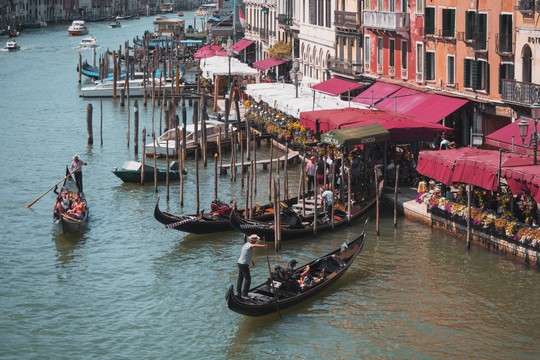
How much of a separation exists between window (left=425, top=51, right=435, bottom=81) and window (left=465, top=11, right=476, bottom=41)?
10.9ft

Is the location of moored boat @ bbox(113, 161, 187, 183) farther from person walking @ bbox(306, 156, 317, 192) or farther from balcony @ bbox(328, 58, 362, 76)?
balcony @ bbox(328, 58, 362, 76)

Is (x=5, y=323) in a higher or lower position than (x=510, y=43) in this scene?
lower

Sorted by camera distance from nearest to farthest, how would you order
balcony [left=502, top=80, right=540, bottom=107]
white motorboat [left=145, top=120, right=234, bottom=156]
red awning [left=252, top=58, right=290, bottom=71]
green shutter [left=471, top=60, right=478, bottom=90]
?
balcony [left=502, top=80, right=540, bottom=107] → green shutter [left=471, top=60, right=478, bottom=90] → white motorboat [left=145, top=120, right=234, bottom=156] → red awning [left=252, top=58, right=290, bottom=71]

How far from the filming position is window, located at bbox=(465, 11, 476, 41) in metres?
42.2

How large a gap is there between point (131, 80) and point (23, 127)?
58.5ft

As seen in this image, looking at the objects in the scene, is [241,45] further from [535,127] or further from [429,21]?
[535,127]

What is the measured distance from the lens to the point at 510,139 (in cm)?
3600

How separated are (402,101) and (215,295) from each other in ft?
62.5

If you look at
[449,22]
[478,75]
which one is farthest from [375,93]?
[478,75]

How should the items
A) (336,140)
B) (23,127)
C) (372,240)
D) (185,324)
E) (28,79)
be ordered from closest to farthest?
(185,324) → (372,240) → (336,140) → (23,127) → (28,79)

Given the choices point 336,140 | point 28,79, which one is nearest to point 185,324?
point 336,140

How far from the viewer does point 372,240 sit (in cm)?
3372

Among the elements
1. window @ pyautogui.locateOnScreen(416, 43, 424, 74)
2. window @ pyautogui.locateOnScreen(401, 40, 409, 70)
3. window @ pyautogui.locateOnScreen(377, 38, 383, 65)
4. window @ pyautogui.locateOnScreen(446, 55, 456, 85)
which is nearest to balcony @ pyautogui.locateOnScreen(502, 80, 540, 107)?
window @ pyautogui.locateOnScreen(446, 55, 456, 85)

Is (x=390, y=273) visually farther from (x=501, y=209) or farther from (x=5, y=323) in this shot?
(x=5, y=323)
